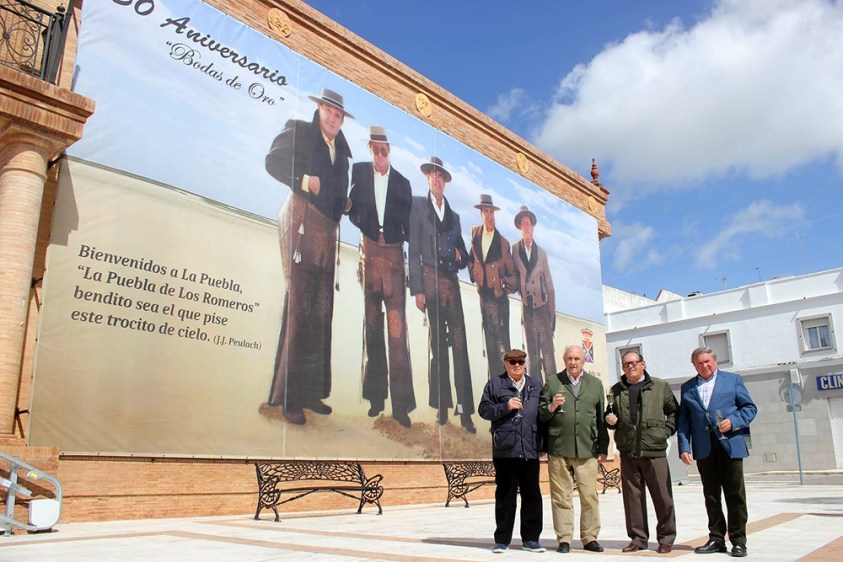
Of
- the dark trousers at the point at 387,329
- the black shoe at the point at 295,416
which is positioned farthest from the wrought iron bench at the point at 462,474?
the black shoe at the point at 295,416

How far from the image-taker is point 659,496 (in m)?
5.55

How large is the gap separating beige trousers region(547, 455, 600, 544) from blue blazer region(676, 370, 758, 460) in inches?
29.3

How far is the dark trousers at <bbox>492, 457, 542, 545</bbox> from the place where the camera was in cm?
558

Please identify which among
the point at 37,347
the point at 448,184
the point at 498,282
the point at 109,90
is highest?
the point at 448,184

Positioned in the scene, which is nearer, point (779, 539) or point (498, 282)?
point (779, 539)

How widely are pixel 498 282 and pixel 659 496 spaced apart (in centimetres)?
1201

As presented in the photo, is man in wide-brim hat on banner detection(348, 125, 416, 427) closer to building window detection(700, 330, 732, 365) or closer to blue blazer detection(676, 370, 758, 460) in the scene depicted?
blue blazer detection(676, 370, 758, 460)

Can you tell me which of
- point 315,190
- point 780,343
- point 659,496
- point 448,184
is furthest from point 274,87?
point 780,343

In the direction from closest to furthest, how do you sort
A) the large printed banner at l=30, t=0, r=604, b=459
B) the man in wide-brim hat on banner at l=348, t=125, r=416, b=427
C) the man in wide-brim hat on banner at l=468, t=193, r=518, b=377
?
the large printed banner at l=30, t=0, r=604, b=459 → the man in wide-brim hat on banner at l=348, t=125, r=416, b=427 → the man in wide-brim hat on banner at l=468, t=193, r=518, b=377

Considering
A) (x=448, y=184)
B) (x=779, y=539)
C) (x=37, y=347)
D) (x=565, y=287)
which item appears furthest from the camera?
(x=565, y=287)

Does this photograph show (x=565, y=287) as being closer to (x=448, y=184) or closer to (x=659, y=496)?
(x=448, y=184)

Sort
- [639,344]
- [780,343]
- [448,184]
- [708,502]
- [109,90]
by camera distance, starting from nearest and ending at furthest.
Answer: [708,502], [109,90], [448,184], [780,343], [639,344]

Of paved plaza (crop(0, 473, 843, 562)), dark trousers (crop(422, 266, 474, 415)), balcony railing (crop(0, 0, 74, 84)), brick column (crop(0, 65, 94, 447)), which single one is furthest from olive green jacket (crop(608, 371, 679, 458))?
dark trousers (crop(422, 266, 474, 415))

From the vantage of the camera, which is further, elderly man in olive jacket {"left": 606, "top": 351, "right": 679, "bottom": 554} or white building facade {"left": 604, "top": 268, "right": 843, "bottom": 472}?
white building facade {"left": 604, "top": 268, "right": 843, "bottom": 472}
